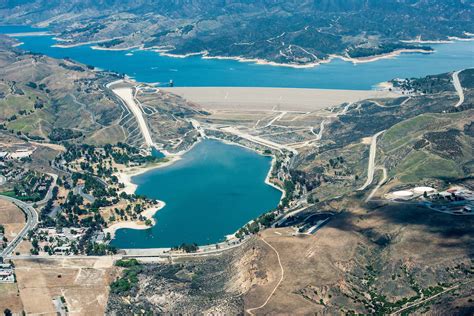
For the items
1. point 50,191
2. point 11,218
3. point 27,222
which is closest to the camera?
point 27,222

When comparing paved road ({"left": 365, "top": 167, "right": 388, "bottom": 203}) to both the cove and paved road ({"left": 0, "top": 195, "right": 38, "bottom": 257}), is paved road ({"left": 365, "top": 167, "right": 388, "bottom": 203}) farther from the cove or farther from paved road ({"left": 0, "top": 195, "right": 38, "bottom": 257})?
paved road ({"left": 0, "top": 195, "right": 38, "bottom": 257})

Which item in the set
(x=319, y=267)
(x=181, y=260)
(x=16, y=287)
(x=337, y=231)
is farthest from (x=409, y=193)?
(x=16, y=287)

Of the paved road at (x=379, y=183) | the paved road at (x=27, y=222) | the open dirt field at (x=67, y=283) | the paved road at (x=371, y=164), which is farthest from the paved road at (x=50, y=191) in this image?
the paved road at (x=379, y=183)

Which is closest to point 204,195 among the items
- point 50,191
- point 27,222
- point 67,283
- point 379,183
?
point 50,191

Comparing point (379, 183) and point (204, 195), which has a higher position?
point (379, 183)

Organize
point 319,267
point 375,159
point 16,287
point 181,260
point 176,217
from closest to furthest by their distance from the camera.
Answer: point 319,267 → point 16,287 → point 181,260 → point 176,217 → point 375,159

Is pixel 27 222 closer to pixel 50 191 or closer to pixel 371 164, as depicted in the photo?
pixel 50 191

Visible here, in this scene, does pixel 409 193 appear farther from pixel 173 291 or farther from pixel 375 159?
pixel 173 291
